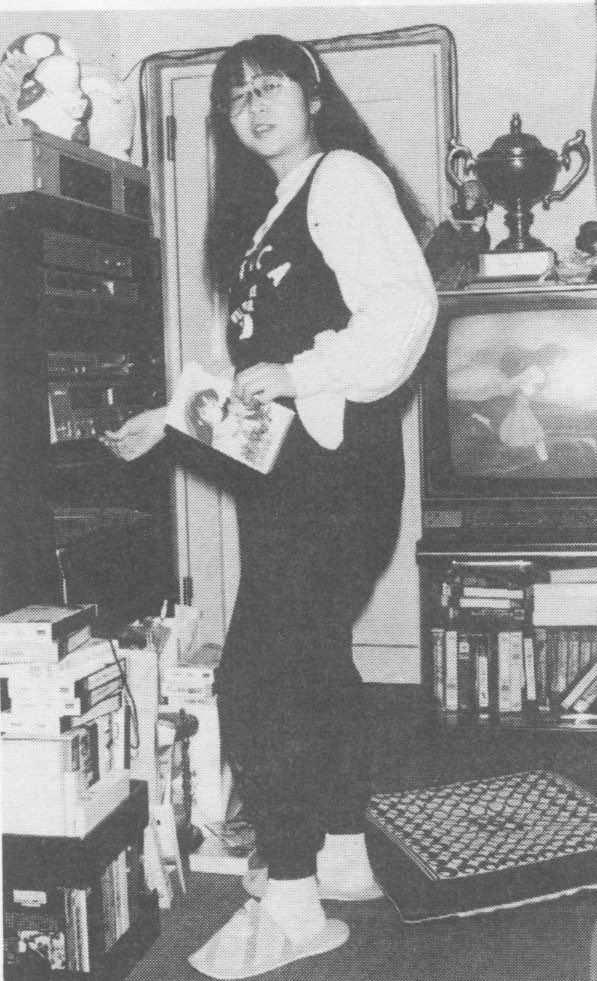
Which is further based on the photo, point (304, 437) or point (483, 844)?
point (483, 844)

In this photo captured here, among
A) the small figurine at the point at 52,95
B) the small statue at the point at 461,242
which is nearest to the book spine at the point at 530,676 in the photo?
the small statue at the point at 461,242

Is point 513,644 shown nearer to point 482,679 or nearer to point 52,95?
point 482,679

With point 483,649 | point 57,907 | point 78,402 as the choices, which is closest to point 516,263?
point 483,649

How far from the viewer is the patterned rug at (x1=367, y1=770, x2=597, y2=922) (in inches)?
66.1

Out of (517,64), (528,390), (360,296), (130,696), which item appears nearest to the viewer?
(360,296)

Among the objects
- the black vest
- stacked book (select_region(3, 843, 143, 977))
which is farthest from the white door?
stacked book (select_region(3, 843, 143, 977))

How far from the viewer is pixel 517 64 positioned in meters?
2.86

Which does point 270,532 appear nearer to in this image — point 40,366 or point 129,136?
point 40,366

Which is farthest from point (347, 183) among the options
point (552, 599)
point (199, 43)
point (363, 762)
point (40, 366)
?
point (199, 43)

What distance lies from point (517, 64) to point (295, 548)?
195 centimetres

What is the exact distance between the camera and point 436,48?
2.87 metres

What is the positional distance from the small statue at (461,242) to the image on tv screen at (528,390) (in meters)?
0.12

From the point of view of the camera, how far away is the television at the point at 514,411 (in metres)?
2.28

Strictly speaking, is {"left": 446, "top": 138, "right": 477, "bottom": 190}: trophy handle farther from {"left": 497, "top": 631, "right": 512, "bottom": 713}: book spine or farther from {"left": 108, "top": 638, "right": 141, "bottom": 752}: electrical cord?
{"left": 108, "top": 638, "right": 141, "bottom": 752}: electrical cord
